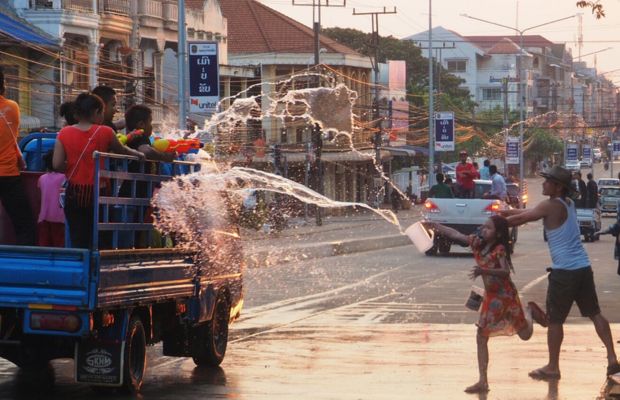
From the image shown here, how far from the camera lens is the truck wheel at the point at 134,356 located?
35.6 feet

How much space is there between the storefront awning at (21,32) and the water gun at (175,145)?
29750 mm

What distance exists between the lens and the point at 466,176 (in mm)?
34875

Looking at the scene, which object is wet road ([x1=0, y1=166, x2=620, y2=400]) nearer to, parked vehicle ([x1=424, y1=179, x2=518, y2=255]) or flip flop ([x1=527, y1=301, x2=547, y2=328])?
flip flop ([x1=527, y1=301, x2=547, y2=328])

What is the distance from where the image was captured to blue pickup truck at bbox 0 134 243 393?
32.9 feet

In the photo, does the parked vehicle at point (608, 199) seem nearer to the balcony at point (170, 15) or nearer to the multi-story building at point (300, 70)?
the multi-story building at point (300, 70)

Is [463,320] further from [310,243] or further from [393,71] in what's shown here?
[393,71]

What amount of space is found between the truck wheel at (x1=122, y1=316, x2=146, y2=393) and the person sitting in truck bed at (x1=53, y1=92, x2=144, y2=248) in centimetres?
80

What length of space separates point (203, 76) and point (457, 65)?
120 meters

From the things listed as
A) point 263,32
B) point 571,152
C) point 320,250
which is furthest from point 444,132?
point 571,152

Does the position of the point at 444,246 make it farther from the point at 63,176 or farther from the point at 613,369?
the point at 63,176

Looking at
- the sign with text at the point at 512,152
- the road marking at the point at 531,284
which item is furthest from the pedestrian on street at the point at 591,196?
the sign with text at the point at 512,152

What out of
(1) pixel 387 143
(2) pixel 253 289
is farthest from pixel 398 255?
(1) pixel 387 143

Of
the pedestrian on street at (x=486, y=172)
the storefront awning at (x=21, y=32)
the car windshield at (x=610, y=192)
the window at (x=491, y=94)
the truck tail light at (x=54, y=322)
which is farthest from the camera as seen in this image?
the window at (x=491, y=94)

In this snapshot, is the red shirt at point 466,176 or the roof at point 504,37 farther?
Answer: the roof at point 504,37
